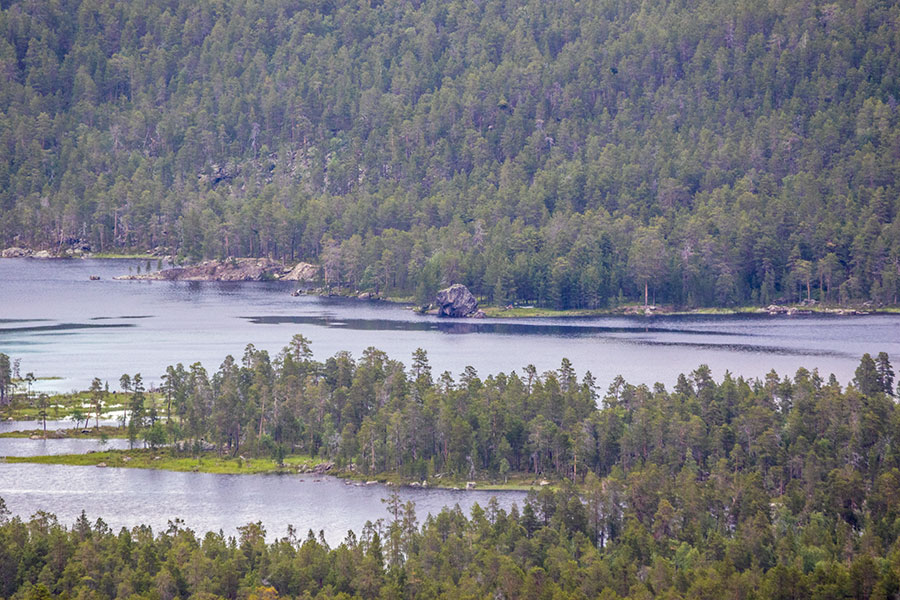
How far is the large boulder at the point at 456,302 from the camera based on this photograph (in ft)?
649

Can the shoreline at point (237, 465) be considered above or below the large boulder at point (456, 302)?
below

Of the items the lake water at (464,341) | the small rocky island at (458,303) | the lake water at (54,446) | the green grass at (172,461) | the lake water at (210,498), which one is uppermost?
the small rocky island at (458,303)

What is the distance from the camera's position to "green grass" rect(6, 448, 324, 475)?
324ft

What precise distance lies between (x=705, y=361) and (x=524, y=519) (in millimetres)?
71236

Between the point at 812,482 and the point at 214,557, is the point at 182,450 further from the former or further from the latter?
the point at 812,482

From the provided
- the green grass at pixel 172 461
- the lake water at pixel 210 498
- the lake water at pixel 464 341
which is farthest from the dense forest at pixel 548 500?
the lake water at pixel 464 341

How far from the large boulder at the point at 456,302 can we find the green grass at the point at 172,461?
9606cm

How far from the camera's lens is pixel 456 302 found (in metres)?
198

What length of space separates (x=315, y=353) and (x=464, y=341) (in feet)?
84.2

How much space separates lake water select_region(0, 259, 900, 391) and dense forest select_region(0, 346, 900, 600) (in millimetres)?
26511

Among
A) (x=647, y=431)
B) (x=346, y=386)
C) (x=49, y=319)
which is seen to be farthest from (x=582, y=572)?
(x=49, y=319)

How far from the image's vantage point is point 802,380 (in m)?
102

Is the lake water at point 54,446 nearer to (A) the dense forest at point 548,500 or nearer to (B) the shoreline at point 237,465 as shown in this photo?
(B) the shoreline at point 237,465

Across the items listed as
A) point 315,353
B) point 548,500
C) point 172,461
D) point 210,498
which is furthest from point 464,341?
point 548,500
